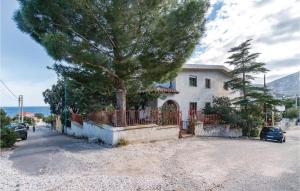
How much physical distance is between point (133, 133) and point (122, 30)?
562cm

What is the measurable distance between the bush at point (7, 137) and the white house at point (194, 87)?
36.8 feet

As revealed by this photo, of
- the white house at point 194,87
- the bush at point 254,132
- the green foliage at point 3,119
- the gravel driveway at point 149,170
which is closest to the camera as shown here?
the gravel driveway at point 149,170

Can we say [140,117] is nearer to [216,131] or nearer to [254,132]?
[216,131]

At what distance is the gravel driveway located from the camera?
763 cm

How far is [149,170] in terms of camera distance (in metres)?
9.29

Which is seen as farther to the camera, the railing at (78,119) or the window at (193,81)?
the window at (193,81)

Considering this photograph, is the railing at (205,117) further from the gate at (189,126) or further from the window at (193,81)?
the window at (193,81)

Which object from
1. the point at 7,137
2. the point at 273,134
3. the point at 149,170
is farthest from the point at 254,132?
the point at 7,137

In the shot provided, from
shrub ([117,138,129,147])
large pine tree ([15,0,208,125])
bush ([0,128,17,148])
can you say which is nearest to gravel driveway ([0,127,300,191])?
shrub ([117,138,129,147])

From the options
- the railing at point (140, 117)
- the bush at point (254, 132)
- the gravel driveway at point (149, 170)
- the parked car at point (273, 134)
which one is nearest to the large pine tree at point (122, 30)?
the railing at point (140, 117)

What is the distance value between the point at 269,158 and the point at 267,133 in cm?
1071

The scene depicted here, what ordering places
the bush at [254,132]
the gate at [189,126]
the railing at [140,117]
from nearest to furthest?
the railing at [140,117]
the gate at [189,126]
the bush at [254,132]

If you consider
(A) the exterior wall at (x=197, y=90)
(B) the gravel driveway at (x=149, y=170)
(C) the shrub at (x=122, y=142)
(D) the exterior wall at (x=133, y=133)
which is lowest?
(B) the gravel driveway at (x=149, y=170)

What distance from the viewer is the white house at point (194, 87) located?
23.8 metres
